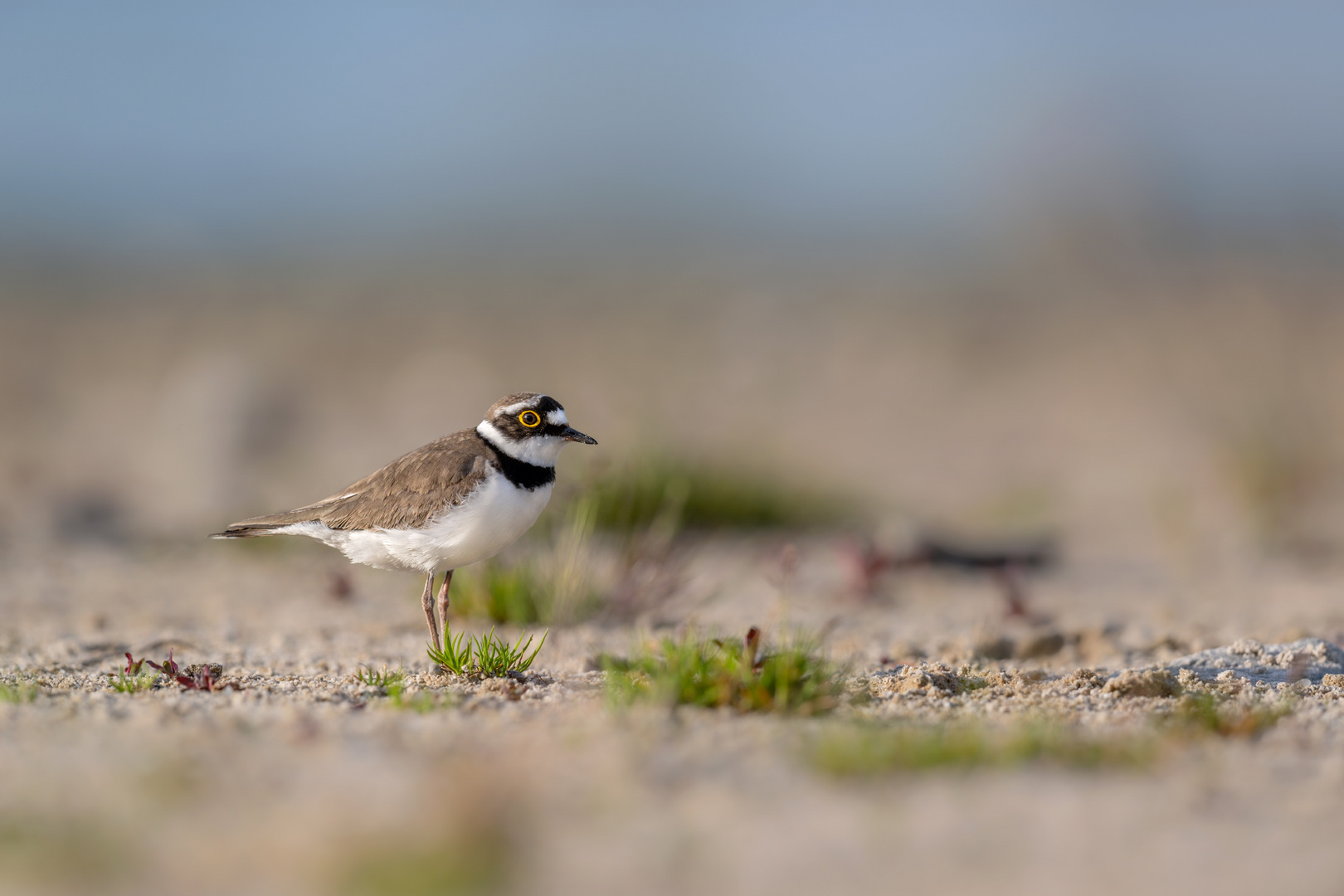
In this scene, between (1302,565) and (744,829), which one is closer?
(744,829)

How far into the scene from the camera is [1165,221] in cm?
4122

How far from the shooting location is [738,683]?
13.5ft

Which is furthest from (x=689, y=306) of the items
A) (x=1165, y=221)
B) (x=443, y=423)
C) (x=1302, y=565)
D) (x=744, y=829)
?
(x=744, y=829)

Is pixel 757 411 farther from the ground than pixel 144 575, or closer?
farther from the ground

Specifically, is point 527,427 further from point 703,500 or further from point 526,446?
point 703,500

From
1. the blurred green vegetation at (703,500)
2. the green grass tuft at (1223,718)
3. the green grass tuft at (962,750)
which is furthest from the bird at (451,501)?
the green grass tuft at (1223,718)

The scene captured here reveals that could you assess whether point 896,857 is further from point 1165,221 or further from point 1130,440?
point 1165,221

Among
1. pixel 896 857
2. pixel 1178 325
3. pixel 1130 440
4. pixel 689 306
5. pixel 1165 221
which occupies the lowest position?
pixel 896 857

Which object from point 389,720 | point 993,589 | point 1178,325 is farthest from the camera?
point 1178,325

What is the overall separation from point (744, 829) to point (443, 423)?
12.2 m

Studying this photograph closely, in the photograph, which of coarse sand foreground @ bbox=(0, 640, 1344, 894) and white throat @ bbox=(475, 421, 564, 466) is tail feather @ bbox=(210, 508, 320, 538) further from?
coarse sand foreground @ bbox=(0, 640, 1344, 894)

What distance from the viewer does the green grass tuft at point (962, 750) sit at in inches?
131

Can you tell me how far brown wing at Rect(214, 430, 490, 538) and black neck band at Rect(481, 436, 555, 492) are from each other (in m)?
0.06

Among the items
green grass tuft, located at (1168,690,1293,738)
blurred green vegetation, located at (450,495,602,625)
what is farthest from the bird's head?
green grass tuft, located at (1168,690,1293,738)
